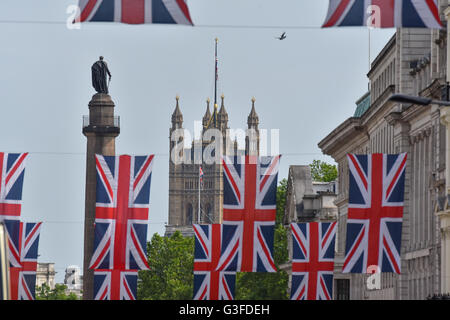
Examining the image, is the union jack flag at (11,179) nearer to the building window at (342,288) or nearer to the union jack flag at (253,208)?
the union jack flag at (253,208)

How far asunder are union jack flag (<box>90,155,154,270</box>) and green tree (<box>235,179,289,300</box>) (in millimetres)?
94872

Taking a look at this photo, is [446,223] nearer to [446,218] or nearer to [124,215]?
[446,218]

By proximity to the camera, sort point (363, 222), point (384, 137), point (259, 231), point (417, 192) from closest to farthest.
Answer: point (363, 222)
point (259, 231)
point (417, 192)
point (384, 137)

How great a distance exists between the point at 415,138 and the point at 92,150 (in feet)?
107

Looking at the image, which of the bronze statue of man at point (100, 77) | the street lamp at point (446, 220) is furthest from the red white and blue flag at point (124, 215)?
the bronze statue of man at point (100, 77)

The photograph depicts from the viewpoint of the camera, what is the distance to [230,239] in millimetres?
49469

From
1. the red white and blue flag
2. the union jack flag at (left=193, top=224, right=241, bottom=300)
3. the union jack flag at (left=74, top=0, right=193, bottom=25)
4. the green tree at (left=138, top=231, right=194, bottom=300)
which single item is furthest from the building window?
the union jack flag at (left=74, top=0, right=193, bottom=25)

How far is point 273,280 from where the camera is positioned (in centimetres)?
15288

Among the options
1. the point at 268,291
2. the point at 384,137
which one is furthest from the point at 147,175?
the point at 268,291

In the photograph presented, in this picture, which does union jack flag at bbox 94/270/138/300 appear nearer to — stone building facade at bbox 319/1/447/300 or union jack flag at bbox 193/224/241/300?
union jack flag at bbox 193/224/241/300

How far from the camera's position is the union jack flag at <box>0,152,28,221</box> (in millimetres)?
52406

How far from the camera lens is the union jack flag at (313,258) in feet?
189
